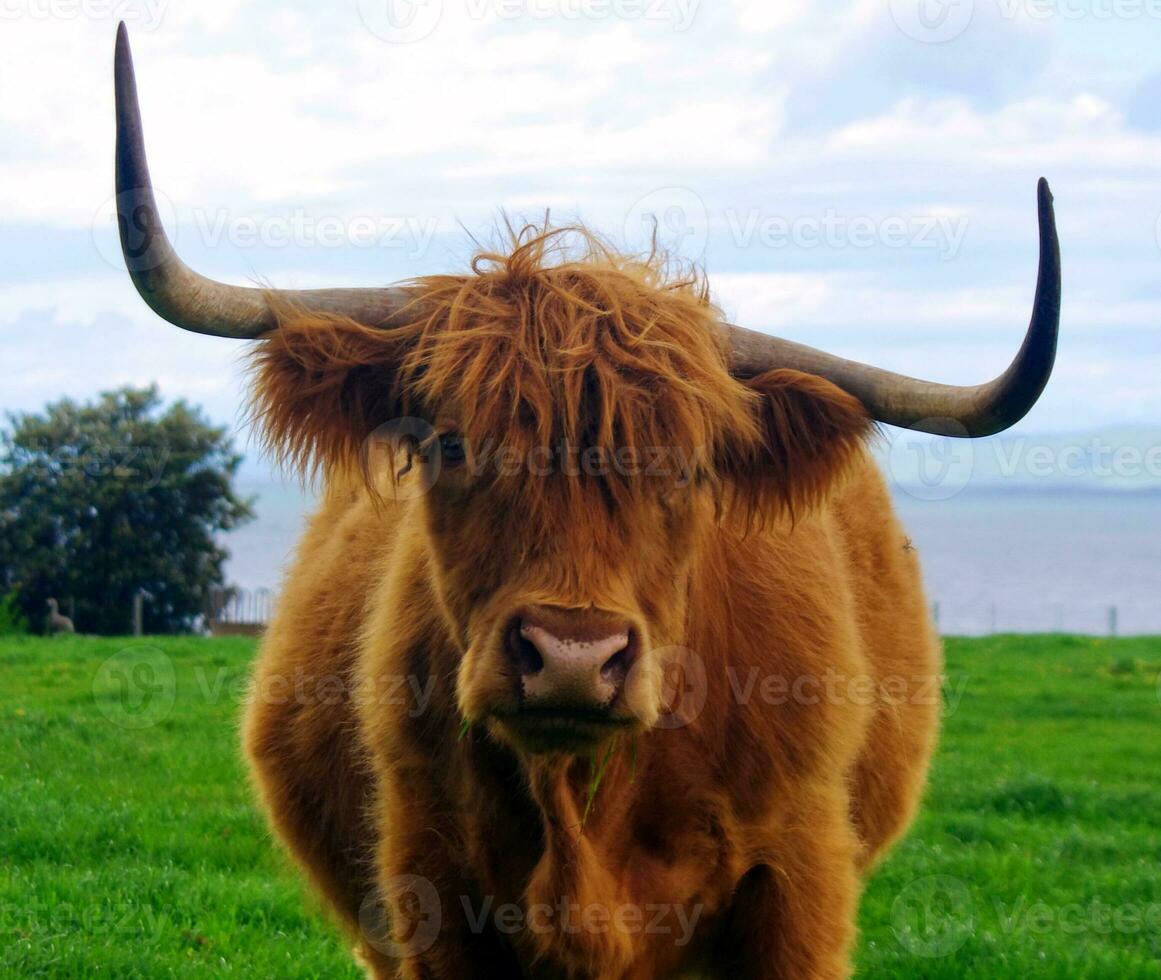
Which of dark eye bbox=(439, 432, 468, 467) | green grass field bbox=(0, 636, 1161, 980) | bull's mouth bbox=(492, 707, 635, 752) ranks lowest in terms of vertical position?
green grass field bbox=(0, 636, 1161, 980)

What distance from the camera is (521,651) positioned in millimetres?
2936

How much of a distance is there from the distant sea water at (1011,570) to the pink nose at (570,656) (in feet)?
4.00

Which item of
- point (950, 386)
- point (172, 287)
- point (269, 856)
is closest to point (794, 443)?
point (950, 386)

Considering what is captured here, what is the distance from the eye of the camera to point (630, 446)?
323 cm

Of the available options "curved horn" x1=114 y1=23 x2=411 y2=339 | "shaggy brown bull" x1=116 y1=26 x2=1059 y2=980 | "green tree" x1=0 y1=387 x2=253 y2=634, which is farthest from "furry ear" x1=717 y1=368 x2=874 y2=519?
"green tree" x1=0 y1=387 x2=253 y2=634

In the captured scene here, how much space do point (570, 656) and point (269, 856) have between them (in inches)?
173

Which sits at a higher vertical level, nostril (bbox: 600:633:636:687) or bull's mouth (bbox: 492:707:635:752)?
nostril (bbox: 600:633:636:687)

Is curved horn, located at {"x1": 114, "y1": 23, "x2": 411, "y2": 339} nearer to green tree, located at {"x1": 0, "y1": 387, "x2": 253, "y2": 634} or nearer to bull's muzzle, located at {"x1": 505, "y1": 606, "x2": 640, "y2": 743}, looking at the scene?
bull's muzzle, located at {"x1": 505, "y1": 606, "x2": 640, "y2": 743}

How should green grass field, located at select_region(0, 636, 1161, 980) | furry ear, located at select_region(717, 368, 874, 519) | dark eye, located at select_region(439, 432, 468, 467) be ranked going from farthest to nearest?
green grass field, located at select_region(0, 636, 1161, 980)
furry ear, located at select_region(717, 368, 874, 519)
dark eye, located at select_region(439, 432, 468, 467)

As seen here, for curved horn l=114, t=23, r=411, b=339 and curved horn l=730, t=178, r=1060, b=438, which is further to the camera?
curved horn l=730, t=178, r=1060, b=438

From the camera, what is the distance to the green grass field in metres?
5.26

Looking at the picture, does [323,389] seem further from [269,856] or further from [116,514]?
[116,514]

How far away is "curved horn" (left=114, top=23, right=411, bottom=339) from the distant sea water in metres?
0.59

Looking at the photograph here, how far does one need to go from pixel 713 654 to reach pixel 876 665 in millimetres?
1331
